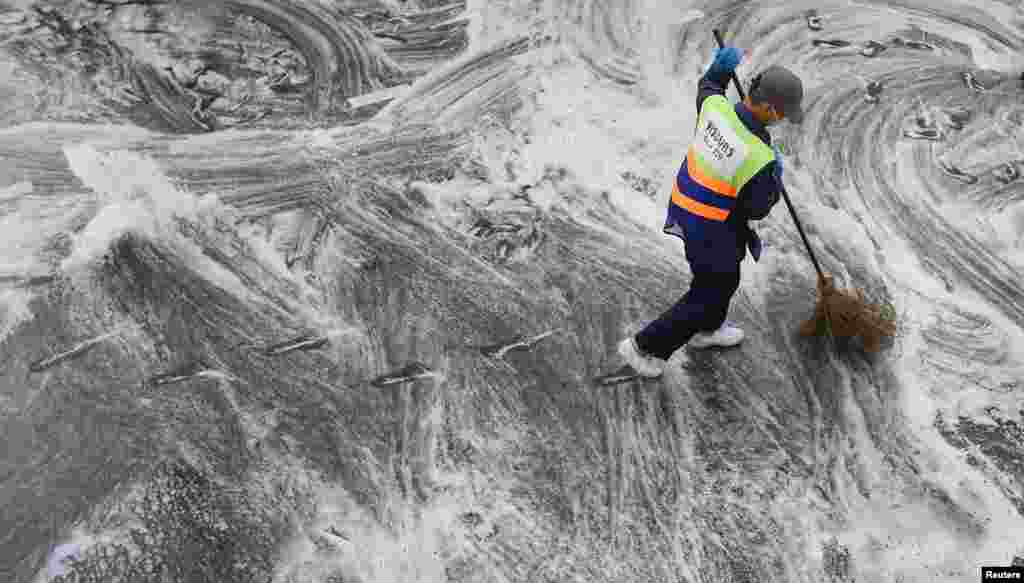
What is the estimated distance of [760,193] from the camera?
7.72ft

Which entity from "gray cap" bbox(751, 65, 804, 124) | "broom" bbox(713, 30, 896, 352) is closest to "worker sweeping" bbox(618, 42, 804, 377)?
"gray cap" bbox(751, 65, 804, 124)

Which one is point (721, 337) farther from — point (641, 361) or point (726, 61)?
point (726, 61)

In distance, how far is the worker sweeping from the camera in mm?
2307

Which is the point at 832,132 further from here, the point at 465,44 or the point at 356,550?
the point at 356,550

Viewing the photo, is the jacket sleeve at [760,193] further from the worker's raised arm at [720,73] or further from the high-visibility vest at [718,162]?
the worker's raised arm at [720,73]

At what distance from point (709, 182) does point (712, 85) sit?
592mm

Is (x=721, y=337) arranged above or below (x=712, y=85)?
below

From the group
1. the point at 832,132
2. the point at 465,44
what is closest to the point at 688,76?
the point at 832,132

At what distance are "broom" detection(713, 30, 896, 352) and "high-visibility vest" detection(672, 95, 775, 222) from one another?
1.66 ft

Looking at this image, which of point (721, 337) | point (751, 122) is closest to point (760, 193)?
point (751, 122)

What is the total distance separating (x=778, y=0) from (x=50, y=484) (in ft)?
15.1

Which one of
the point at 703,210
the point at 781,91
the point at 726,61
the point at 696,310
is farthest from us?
the point at 726,61

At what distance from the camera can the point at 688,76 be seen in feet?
13.2

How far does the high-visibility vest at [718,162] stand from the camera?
230cm
